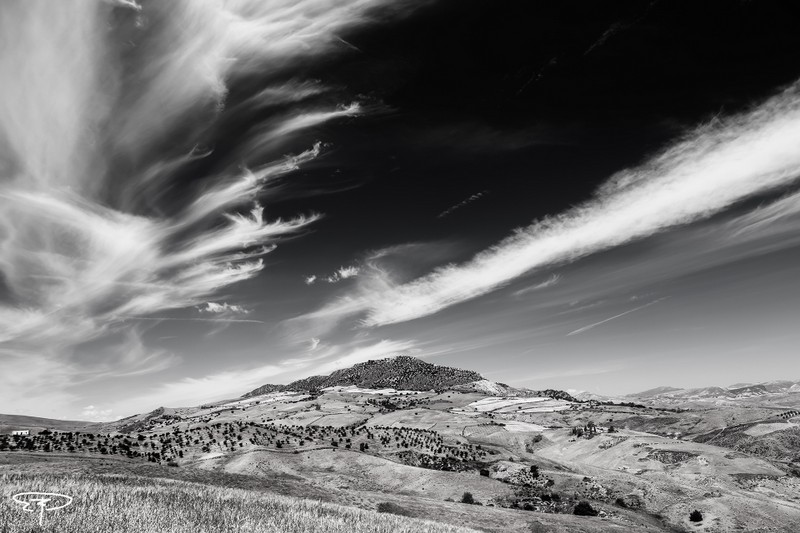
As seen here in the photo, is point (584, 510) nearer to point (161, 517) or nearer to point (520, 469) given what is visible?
point (520, 469)

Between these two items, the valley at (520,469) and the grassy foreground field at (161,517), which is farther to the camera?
the valley at (520,469)

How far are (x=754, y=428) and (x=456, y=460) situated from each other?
360ft

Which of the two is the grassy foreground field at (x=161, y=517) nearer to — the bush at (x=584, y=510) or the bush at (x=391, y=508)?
the bush at (x=391, y=508)

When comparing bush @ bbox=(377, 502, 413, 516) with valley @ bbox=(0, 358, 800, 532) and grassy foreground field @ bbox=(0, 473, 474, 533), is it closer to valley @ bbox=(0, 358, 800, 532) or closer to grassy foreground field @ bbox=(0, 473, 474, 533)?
valley @ bbox=(0, 358, 800, 532)

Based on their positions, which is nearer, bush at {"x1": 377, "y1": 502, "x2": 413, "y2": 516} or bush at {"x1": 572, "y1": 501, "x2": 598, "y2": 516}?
bush at {"x1": 377, "y1": 502, "x2": 413, "y2": 516}

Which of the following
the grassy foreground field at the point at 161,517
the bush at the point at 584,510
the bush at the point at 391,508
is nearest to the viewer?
the grassy foreground field at the point at 161,517

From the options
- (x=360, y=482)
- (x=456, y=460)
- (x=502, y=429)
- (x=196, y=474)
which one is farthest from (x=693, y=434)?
(x=196, y=474)

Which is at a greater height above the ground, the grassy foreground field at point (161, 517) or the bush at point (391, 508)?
the grassy foreground field at point (161, 517)

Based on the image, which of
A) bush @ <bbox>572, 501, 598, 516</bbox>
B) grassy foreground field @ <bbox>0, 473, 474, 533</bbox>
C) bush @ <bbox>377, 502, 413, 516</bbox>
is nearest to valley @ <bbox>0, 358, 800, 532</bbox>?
bush @ <bbox>572, 501, 598, 516</bbox>

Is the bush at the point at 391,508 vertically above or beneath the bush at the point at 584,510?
above

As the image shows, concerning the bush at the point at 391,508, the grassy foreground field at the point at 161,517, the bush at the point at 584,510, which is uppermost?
the grassy foreground field at the point at 161,517

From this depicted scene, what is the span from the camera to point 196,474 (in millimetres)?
44469

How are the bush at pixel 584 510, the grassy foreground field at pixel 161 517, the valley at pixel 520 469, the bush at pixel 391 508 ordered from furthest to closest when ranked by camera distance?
the bush at pixel 584 510 < the valley at pixel 520 469 < the bush at pixel 391 508 < the grassy foreground field at pixel 161 517

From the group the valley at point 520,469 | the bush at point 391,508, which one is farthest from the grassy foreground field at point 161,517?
the valley at point 520,469
